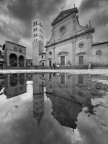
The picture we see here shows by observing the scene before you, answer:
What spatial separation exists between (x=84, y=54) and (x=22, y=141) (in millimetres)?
18761

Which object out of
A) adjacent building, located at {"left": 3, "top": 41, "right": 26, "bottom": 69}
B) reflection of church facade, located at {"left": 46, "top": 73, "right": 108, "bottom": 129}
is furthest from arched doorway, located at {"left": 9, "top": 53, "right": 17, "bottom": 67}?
reflection of church facade, located at {"left": 46, "top": 73, "right": 108, "bottom": 129}

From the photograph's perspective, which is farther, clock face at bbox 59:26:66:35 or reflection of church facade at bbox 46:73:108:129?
clock face at bbox 59:26:66:35

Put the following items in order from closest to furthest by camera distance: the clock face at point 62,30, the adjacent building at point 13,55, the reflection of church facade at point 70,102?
the reflection of church facade at point 70,102 → the clock face at point 62,30 → the adjacent building at point 13,55

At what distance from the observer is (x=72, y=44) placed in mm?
19062

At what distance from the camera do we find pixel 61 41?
69.2 feet

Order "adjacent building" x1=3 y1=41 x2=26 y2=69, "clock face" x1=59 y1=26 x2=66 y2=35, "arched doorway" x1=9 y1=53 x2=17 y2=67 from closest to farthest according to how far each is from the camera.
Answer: "clock face" x1=59 y1=26 x2=66 y2=35 → "adjacent building" x1=3 y1=41 x2=26 y2=69 → "arched doorway" x1=9 y1=53 x2=17 y2=67

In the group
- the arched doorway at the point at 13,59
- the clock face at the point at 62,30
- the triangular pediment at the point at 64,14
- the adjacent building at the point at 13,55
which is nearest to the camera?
the triangular pediment at the point at 64,14

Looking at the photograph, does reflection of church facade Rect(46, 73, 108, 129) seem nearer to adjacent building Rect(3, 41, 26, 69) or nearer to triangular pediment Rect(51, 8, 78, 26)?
adjacent building Rect(3, 41, 26, 69)

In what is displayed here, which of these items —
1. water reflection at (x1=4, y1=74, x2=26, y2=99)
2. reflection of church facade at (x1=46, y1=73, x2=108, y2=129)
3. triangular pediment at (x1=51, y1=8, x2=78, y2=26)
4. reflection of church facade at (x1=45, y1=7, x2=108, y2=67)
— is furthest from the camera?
triangular pediment at (x1=51, y1=8, x2=78, y2=26)

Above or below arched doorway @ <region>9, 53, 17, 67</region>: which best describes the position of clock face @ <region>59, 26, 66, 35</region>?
above

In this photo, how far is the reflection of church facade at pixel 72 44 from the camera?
15.8 metres

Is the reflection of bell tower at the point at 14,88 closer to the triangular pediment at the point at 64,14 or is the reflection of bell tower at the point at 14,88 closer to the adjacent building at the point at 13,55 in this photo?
the adjacent building at the point at 13,55

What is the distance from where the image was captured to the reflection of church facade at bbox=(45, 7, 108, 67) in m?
15.8

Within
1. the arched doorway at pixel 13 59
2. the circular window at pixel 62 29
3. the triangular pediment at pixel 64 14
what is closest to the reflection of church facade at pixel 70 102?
the circular window at pixel 62 29
